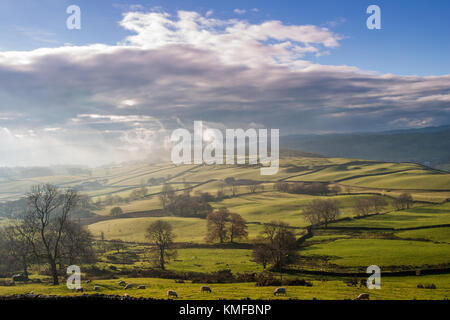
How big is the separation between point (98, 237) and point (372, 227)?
86.3m

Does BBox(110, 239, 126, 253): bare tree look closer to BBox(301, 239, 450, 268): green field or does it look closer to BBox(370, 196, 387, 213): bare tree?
BBox(301, 239, 450, 268): green field

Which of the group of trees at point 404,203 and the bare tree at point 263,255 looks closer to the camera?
the bare tree at point 263,255

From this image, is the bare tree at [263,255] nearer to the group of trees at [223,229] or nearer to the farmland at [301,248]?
the farmland at [301,248]

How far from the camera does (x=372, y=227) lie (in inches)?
3548

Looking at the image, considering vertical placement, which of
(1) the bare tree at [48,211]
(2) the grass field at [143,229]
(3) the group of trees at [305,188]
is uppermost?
(1) the bare tree at [48,211]

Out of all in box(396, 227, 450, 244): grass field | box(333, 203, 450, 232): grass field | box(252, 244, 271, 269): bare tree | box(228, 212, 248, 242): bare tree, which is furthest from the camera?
box(333, 203, 450, 232): grass field

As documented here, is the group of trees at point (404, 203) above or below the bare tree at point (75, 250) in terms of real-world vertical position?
below

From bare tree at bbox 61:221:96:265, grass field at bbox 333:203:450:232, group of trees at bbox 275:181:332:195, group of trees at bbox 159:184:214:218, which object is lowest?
group of trees at bbox 159:184:214:218

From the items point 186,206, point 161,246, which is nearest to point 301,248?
point 161,246

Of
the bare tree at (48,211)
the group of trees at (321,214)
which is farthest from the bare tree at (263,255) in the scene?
the group of trees at (321,214)

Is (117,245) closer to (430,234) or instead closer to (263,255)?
(263,255)

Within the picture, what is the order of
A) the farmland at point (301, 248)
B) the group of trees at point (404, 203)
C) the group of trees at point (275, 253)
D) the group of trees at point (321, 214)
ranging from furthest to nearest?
the group of trees at point (404, 203) < the group of trees at point (321, 214) < the group of trees at point (275, 253) < the farmland at point (301, 248)

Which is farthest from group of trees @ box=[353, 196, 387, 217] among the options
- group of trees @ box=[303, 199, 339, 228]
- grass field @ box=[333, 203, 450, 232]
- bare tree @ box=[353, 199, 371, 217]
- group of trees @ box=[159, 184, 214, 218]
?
group of trees @ box=[159, 184, 214, 218]
